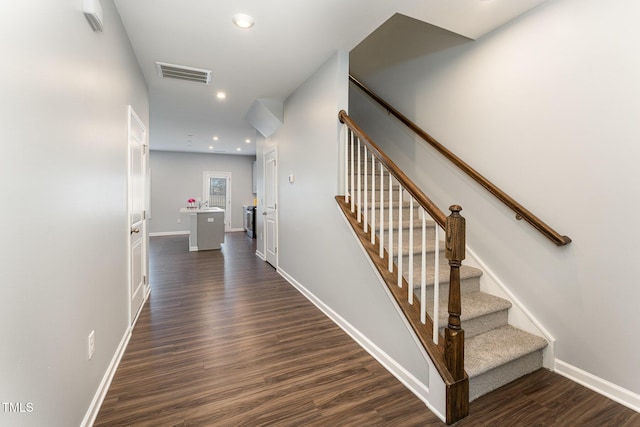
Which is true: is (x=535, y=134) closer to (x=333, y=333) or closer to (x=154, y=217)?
(x=333, y=333)

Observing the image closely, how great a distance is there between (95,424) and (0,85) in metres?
1.68

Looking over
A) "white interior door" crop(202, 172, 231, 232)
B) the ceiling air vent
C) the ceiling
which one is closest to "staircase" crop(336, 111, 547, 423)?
the ceiling

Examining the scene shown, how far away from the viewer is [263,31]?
2389 millimetres

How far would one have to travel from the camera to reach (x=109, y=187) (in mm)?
1878

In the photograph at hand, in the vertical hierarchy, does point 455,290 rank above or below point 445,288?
above

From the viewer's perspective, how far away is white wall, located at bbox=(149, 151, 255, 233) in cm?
874

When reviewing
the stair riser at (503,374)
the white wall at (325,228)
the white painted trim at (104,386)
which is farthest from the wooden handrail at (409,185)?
the white painted trim at (104,386)

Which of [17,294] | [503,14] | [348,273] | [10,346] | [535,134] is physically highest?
[503,14]

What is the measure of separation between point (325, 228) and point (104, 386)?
2.07 metres

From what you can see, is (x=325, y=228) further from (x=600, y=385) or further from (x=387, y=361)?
(x=600, y=385)

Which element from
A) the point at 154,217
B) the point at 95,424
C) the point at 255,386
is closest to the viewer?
the point at 95,424

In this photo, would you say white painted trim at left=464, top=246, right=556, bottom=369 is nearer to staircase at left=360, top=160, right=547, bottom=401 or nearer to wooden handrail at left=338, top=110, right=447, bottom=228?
staircase at left=360, top=160, right=547, bottom=401

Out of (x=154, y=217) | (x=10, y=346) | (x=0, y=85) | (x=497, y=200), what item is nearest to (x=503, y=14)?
(x=497, y=200)

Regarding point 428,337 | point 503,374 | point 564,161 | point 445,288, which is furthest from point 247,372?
point 564,161
